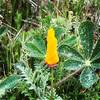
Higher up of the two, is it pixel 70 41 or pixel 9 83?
pixel 70 41

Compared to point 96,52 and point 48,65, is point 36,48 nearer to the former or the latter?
point 48,65

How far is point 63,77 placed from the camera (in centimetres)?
154

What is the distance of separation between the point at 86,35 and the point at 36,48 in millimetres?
230

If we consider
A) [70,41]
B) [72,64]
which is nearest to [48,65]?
[72,64]

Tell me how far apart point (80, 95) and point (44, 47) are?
0.87 feet

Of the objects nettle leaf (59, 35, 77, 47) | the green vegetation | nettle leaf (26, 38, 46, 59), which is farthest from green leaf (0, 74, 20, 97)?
nettle leaf (59, 35, 77, 47)

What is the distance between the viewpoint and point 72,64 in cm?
148

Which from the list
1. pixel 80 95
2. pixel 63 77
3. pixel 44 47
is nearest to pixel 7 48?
pixel 44 47

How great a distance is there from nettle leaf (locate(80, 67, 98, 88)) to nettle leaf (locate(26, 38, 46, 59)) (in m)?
0.20

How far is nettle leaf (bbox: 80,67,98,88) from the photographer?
4.62 feet

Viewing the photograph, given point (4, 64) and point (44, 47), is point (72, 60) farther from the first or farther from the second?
point (4, 64)

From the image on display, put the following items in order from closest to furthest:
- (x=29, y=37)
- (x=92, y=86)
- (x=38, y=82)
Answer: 1. (x=38, y=82)
2. (x=92, y=86)
3. (x=29, y=37)

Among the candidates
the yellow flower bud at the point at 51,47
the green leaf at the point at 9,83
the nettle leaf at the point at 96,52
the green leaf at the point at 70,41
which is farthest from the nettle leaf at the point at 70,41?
the yellow flower bud at the point at 51,47

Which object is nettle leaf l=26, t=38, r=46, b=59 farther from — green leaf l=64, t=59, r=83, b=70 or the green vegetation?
green leaf l=64, t=59, r=83, b=70
